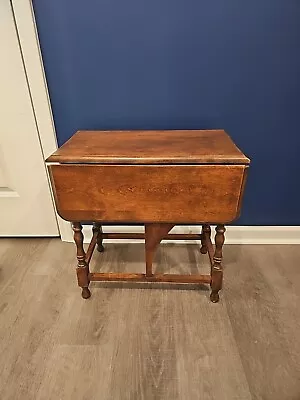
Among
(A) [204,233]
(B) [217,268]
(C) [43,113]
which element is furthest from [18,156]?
(B) [217,268]

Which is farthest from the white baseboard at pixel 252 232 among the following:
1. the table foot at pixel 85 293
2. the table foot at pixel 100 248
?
the table foot at pixel 85 293

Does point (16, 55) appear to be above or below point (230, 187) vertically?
above

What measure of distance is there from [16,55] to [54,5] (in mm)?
273

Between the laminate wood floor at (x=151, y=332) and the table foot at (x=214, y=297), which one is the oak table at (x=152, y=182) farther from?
the laminate wood floor at (x=151, y=332)

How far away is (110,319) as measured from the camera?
49.8 inches

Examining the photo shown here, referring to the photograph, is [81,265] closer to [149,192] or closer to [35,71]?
[149,192]

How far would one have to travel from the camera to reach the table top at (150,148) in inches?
41.7

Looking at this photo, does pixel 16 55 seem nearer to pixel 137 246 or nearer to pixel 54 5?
pixel 54 5

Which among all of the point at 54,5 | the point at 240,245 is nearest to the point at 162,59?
the point at 54,5

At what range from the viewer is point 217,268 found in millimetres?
1266

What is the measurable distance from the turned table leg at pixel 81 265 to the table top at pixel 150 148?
29cm

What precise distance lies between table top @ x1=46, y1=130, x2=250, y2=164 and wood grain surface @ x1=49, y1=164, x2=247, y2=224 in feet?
0.08

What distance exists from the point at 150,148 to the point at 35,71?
674mm

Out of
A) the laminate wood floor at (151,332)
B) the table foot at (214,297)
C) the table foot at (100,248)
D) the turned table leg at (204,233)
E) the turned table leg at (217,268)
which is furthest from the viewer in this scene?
the table foot at (100,248)
